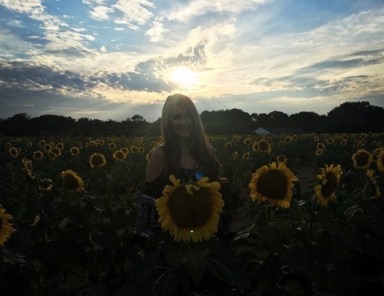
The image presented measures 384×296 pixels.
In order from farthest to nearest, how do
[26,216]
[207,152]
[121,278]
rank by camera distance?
1. [121,278]
2. [207,152]
3. [26,216]

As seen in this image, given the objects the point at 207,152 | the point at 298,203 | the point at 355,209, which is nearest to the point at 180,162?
the point at 207,152

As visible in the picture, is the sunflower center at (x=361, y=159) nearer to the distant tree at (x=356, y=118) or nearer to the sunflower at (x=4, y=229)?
the sunflower at (x=4, y=229)

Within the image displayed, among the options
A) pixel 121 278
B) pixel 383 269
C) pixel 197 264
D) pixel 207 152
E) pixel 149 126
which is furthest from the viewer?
pixel 149 126

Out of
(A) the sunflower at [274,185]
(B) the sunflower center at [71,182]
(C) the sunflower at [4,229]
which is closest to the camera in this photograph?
(C) the sunflower at [4,229]

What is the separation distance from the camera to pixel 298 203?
12.4ft

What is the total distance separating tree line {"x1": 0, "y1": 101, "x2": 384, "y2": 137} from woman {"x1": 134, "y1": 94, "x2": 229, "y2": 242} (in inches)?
1654

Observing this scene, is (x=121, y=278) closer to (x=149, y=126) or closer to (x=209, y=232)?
(x=209, y=232)

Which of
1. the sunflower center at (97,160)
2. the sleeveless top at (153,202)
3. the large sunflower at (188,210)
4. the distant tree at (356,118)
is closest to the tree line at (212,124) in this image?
the distant tree at (356,118)

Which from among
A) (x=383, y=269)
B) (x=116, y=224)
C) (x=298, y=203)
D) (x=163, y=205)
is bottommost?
(x=383, y=269)

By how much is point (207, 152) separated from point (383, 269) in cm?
214

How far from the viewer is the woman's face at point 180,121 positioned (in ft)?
15.0

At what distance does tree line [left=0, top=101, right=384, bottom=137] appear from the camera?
54.7 meters

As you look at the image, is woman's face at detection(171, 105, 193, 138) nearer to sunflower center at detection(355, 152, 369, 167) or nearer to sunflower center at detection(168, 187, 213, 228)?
sunflower center at detection(168, 187, 213, 228)

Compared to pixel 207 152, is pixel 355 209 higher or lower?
lower
